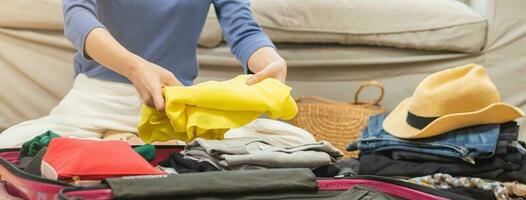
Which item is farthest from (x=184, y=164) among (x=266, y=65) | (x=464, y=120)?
(x=464, y=120)

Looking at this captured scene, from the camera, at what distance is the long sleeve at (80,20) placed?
113cm

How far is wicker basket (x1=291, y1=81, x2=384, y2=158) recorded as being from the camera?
1.84 metres

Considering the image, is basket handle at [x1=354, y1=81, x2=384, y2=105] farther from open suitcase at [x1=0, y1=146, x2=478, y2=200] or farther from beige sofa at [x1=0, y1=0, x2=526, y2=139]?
open suitcase at [x1=0, y1=146, x2=478, y2=200]

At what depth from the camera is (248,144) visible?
95 centimetres

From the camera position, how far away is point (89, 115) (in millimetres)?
1262

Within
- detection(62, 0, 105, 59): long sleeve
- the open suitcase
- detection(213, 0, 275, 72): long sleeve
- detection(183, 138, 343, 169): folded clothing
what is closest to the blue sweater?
detection(213, 0, 275, 72): long sleeve

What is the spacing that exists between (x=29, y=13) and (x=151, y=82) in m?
0.98

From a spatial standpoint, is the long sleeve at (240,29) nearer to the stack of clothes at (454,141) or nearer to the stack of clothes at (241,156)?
the stack of clothes at (454,141)

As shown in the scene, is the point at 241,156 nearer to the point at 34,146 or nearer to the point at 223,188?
the point at 223,188

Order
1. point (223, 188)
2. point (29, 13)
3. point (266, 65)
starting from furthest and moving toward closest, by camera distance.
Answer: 1. point (29, 13)
2. point (266, 65)
3. point (223, 188)

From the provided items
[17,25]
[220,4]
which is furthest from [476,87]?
[17,25]

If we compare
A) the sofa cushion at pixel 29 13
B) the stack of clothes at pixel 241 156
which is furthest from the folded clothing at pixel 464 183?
the sofa cushion at pixel 29 13

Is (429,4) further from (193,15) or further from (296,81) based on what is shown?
(193,15)

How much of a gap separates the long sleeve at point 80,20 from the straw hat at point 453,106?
0.51 metres
